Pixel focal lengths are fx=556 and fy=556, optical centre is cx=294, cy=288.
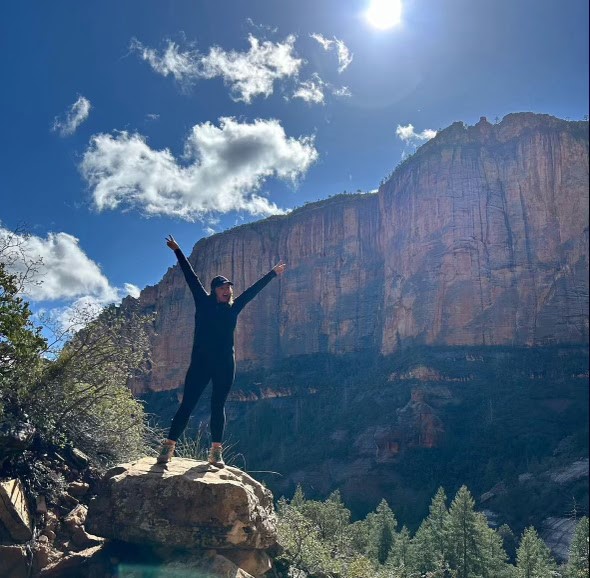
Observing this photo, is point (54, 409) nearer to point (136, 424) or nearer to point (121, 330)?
point (136, 424)

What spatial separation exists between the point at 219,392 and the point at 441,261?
204 feet

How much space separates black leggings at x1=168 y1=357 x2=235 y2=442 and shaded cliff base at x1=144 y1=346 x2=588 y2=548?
2513 cm

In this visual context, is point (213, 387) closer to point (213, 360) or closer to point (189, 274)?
point (213, 360)

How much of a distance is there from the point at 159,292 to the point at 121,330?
92016mm

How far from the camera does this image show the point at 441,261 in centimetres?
6625

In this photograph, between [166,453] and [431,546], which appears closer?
[166,453]

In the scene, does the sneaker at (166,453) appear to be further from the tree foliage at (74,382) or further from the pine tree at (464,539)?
the pine tree at (464,539)

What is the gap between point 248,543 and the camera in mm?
5770

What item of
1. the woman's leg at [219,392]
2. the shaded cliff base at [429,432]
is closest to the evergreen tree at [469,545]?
the woman's leg at [219,392]

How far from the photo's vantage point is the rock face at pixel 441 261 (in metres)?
62.2

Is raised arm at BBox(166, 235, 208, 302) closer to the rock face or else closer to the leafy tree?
the leafy tree

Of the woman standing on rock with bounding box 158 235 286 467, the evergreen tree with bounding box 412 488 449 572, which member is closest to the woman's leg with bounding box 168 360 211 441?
the woman standing on rock with bounding box 158 235 286 467

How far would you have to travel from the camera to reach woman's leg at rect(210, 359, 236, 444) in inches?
273

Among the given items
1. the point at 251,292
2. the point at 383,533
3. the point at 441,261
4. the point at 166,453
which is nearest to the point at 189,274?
the point at 251,292
